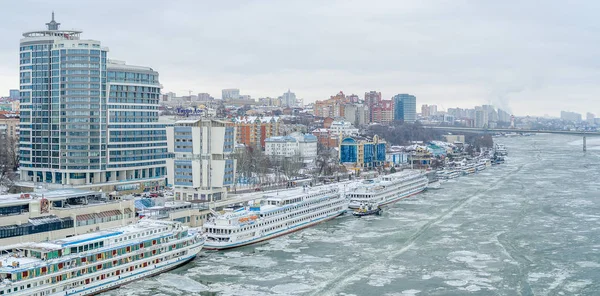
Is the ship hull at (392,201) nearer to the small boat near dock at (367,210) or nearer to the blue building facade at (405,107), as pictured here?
the small boat near dock at (367,210)

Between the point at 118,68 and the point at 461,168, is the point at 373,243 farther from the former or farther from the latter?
the point at 461,168

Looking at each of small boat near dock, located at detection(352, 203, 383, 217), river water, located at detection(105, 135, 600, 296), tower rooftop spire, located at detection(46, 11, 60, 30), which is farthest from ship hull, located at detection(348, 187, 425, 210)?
tower rooftop spire, located at detection(46, 11, 60, 30)

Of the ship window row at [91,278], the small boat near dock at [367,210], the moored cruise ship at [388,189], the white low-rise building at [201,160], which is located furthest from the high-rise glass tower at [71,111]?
the ship window row at [91,278]

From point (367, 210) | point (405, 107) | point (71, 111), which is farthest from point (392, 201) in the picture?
point (405, 107)

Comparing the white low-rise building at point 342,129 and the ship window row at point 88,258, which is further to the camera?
the white low-rise building at point 342,129

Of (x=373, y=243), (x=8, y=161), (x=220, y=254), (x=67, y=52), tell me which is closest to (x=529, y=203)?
(x=373, y=243)

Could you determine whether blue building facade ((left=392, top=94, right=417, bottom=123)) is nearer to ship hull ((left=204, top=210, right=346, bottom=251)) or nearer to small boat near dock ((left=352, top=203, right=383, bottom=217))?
small boat near dock ((left=352, top=203, right=383, bottom=217))
